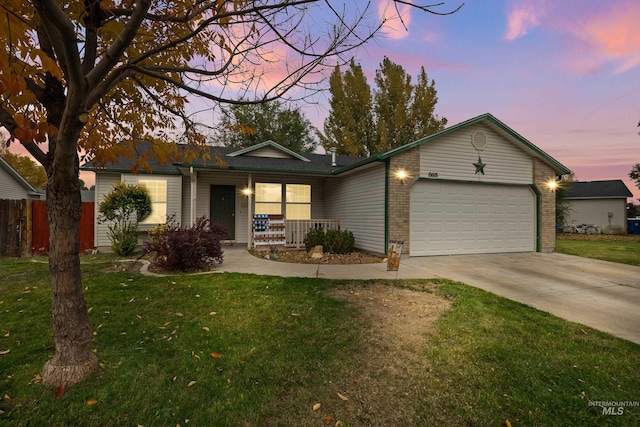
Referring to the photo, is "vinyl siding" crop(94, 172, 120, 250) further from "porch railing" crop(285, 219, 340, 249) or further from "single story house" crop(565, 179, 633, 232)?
"single story house" crop(565, 179, 633, 232)

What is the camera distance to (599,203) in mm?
26766

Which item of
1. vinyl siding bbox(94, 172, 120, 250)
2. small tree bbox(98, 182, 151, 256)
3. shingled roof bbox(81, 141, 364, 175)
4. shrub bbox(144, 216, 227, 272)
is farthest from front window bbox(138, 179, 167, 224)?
shrub bbox(144, 216, 227, 272)

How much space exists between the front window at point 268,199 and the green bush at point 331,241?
2631mm

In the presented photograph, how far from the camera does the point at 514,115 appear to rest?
13.4m

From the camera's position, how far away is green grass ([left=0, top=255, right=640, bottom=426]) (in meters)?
2.24

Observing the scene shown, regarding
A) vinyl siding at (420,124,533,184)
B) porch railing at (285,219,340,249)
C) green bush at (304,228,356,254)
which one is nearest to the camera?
vinyl siding at (420,124,533,184)

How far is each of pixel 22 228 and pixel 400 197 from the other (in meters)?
12.1

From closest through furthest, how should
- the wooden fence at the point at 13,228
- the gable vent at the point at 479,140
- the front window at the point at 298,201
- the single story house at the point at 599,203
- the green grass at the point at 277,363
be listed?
the green grass at the point at 277,363, the wooden fence at the point at 13,228, the gable vent at the point at 479,140, the front window at the point at 298,201, the single story house at the point at 599,203

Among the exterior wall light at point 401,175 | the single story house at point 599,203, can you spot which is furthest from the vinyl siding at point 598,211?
the exterior wall light at point 401,175

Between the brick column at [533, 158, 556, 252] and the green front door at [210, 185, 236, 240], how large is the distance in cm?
1183

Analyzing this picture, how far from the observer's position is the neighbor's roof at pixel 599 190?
25516mm

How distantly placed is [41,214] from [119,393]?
34.9ft

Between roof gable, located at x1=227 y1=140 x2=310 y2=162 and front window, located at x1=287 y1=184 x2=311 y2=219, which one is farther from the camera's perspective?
roof gable, located at x1=227 y1=140 x2=310 y2=162

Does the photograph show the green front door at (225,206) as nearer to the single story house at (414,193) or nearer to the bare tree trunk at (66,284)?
the single story house at (414,193)
